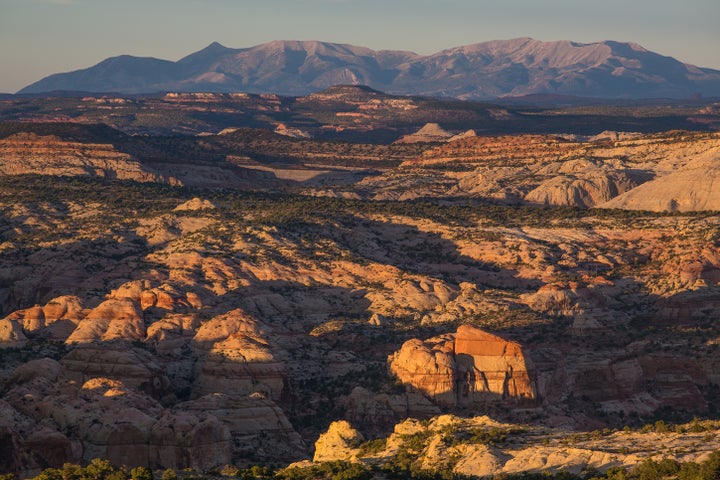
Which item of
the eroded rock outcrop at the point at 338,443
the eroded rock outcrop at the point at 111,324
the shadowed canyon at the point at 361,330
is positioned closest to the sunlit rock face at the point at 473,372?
the shadowed canyon at the point at 361,330

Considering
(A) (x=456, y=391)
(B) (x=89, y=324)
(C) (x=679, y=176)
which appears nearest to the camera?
(A) (x=456, y=391)

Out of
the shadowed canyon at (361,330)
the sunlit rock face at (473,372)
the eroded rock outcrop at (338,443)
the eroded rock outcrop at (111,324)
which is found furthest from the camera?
the eroded rock outcrop at (111,324)

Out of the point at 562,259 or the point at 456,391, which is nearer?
the point at 456,391

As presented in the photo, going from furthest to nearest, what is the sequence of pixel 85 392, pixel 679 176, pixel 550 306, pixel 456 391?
pixel 679 176, pixel 550 306, pixel 456 391, pixel 85 392

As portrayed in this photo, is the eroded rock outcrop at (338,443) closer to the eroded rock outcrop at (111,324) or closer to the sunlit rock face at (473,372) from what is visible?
the sunlit rock face at (473,372)

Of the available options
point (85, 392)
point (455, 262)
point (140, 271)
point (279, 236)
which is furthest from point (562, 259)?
point (85, 392)

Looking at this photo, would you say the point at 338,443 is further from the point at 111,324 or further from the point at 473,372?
the point at 111,324

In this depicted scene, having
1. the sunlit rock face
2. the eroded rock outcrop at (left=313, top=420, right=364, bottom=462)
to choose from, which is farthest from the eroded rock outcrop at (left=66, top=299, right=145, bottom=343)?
the eroded rock outcrop at (left=313, top=420, right=364, bottom=462)

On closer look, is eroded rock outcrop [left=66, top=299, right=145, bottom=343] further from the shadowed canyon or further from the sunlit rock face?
the sunlit rock face

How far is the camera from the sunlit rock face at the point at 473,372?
314 ft

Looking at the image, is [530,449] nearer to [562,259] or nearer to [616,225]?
[562,259]

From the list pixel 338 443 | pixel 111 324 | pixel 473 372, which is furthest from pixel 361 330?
pixel 338 443

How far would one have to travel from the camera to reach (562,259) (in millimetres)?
144000

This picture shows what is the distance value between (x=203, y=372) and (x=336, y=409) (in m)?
7.72
